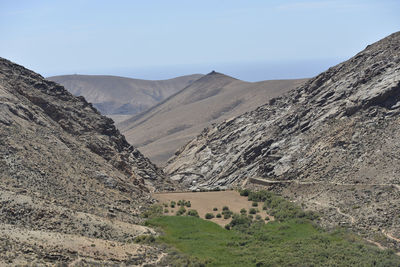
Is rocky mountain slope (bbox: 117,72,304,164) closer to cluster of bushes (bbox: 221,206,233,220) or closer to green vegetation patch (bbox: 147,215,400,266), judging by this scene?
cluster of bushes (bbox: 221,206,233,220)

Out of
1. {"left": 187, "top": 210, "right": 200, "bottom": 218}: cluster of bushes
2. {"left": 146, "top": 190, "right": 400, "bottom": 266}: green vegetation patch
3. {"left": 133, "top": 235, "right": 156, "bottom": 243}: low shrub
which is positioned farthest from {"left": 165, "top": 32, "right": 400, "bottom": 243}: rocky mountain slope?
{"left": 133, "top": 235, "right": 156, "bottom": 243}: low shrub

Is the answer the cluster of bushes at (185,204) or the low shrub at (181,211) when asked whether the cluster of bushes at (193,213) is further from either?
the cluster of bushes at (185,204)

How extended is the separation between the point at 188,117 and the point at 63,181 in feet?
336

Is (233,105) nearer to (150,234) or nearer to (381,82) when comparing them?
(381,82)

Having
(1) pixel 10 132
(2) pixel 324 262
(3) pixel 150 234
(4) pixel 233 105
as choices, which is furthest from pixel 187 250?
(4) pixel 233 105

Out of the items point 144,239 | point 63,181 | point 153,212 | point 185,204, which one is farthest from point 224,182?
point 144,239

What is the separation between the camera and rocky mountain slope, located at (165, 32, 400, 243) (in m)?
36.0

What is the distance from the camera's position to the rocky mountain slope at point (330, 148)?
118 ft

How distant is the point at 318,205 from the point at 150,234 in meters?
12.6

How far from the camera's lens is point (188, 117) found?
5340 inches

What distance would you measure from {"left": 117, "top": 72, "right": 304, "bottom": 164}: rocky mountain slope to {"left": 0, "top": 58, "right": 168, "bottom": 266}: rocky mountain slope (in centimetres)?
5072

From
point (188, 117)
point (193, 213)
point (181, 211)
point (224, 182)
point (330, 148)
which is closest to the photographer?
point (193, 213)

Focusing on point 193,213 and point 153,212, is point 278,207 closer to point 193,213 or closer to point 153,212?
point 193,213

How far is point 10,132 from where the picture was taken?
35.6m
